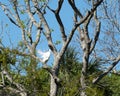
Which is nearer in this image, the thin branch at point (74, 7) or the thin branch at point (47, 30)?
the thin branch at point (74, 7)

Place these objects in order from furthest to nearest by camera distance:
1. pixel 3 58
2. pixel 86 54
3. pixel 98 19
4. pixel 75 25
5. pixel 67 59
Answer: pixel 67 59
pixel 98 19
pixel 86 54
pixel 3 58
pixel 75 25

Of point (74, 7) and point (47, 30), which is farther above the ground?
point (74, 7)

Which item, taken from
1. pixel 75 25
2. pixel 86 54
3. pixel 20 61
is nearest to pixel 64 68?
pixel 86 54

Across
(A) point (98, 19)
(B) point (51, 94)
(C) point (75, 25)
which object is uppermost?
(A) point (98, 19)

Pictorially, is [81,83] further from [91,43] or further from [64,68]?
[64,68]

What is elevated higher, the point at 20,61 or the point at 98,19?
the point at 98,19

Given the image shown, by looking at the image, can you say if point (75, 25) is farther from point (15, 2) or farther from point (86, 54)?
point (15, 2)

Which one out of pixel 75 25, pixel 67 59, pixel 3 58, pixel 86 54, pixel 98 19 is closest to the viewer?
pixel 75 25

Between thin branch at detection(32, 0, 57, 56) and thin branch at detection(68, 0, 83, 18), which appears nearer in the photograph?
thin branch at detection(68, 0, 83, 18)

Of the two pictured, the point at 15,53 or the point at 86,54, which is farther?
the point at 86,54

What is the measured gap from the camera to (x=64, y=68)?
12875 millimetres

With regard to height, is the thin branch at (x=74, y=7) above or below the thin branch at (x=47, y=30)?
above

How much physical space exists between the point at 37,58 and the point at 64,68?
281cm

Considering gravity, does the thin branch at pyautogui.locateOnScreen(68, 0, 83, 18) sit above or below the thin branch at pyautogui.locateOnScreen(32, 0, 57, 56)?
above
